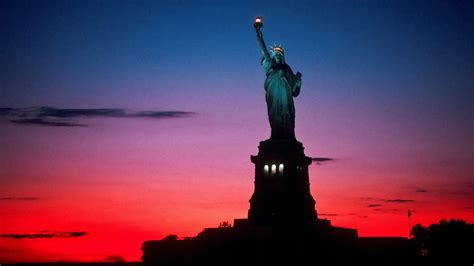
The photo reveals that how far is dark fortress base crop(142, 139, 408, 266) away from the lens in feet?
90.6

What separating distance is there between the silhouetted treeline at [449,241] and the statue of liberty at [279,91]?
498 inches

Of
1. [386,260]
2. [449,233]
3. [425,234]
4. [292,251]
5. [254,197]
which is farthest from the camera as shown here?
[425,234]

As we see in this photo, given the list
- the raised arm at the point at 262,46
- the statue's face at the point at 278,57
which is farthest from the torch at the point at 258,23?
the statue's face at the point at 278,57

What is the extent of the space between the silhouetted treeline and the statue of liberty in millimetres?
12658

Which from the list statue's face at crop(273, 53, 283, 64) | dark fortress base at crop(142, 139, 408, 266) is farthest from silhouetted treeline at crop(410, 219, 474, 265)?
statue's face at crop(273, 53, 283, 64)

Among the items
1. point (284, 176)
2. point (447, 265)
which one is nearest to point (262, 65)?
point (284, 176)

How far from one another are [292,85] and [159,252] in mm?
11596

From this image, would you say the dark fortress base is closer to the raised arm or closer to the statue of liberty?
the statue of liberty

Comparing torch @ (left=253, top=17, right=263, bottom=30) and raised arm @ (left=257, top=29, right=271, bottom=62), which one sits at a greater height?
torch @ (left=253, top=17, right=263, bottom=30)

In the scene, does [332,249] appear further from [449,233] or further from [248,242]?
[449,233]

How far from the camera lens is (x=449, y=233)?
44.5 metres

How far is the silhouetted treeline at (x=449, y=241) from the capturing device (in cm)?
3924

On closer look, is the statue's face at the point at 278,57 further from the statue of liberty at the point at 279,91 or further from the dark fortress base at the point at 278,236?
the dark fortress base at the point at 278,236

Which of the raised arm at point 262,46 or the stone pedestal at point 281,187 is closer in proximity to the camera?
the stone pedestal at point 281,187
